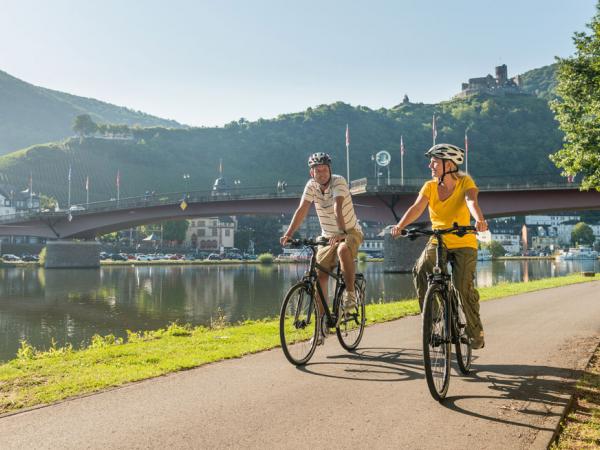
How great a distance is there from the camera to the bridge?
4628cm

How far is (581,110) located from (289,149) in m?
133

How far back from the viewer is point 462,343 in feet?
17.1

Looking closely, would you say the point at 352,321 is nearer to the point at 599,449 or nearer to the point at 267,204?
the point at 599,449

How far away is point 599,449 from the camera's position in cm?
339

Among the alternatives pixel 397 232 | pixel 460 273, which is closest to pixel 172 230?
pixel 397 232

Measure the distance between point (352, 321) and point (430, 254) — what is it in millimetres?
1996

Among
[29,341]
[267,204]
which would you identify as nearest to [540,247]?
[267,204]

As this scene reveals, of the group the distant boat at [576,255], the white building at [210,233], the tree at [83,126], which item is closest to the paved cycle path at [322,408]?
the white building at [210,233]

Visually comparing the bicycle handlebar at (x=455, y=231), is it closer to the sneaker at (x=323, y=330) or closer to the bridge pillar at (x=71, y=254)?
the sneaker at (x=323, y=330)

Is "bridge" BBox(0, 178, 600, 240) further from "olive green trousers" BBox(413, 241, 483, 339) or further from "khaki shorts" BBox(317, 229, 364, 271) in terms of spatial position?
"olive green trousers" BBox(413, 241, 483, 339)

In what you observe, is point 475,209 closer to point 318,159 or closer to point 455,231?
point 455,231

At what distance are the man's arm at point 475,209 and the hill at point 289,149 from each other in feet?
364

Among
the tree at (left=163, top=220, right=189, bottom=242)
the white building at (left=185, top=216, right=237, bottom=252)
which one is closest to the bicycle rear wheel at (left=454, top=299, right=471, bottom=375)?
the tree at (left=163, top=220, right=189, bottom=242)

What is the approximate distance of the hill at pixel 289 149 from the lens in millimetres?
121312
